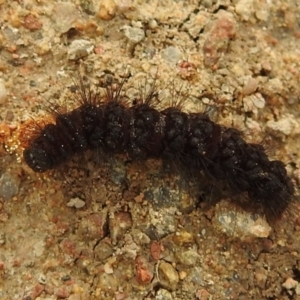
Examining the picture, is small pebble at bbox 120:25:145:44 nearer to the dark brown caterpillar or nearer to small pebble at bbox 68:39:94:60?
small pebble at bbox 68:39:94:60

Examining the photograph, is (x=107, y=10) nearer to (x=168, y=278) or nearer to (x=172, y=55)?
(x=172, y=55)

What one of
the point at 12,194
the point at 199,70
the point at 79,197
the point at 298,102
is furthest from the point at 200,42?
the point at 12,194

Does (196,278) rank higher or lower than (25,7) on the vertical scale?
lower

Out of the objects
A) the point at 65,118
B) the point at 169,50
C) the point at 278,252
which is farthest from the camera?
the point at 169,50

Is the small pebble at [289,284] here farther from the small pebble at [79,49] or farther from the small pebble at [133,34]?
the small pebble at [79,49]

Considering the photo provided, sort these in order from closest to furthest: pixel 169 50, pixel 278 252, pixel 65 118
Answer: pixel 65 118, pixel 278 252, pixel 169 50

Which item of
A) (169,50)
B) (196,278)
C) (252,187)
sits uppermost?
(169,50)

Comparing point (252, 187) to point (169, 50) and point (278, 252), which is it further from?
point (169, 50)

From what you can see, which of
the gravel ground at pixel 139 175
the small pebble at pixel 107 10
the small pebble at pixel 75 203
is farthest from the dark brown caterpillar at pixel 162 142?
the small pebble at pixel 107 10
